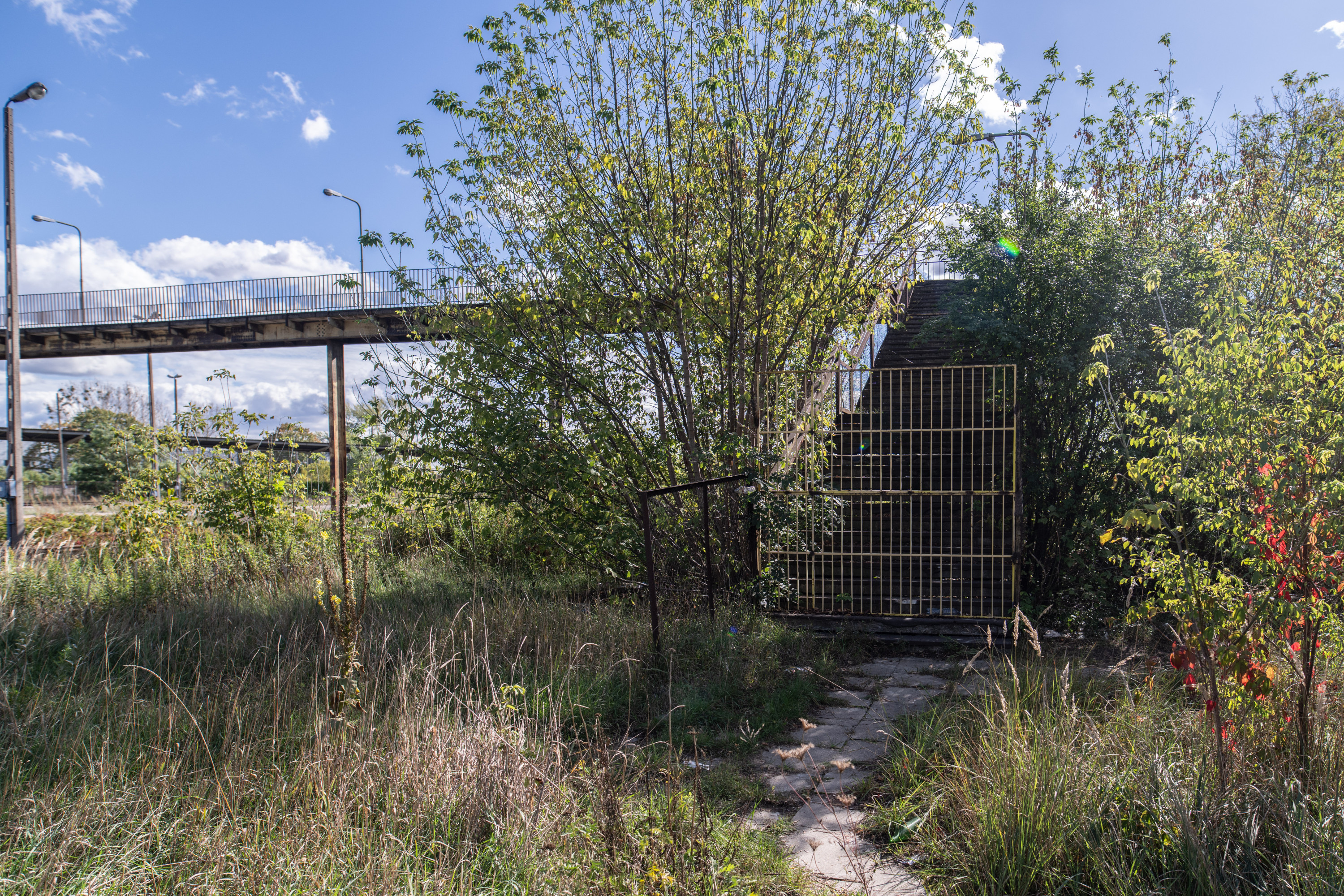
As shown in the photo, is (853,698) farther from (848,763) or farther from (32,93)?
(32,93)

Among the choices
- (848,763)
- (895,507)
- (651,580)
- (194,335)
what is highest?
(194,335)

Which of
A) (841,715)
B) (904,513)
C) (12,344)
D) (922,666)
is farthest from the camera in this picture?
(12,344)

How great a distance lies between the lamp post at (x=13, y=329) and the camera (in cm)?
1295

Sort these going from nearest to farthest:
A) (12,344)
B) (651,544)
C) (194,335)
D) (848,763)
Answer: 1. (848,763)
2. (651,544)
3. (12,344)
4. (194,335)

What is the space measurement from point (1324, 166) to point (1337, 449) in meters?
8.65

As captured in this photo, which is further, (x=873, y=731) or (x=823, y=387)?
(x=823, y=387)

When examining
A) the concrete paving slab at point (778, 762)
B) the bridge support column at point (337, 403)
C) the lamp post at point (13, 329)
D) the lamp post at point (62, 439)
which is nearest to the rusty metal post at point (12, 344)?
the lamp post at point (13, 329)

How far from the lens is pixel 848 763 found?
12.2 ft

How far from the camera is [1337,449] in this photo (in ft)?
9.77

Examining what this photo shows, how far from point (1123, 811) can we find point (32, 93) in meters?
17.0

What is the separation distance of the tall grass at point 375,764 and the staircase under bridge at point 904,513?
1963 millimetres

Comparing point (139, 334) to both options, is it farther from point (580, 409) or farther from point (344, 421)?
point (580, 409)

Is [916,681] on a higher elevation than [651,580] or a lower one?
lower

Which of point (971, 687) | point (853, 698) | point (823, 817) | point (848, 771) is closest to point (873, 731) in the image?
point (853, 698)
